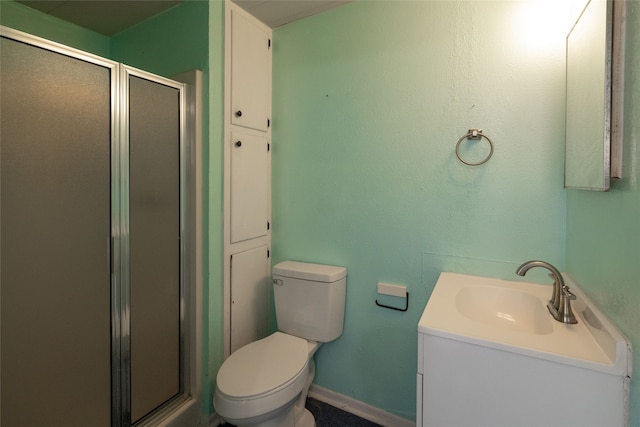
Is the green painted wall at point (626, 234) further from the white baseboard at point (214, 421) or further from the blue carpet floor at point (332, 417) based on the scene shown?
the white baseboard at point (214, 421)

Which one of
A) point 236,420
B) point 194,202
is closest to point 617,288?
point 236,420

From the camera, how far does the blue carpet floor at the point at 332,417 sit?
5.14 feet

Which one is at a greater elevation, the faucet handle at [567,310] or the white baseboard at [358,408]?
the faucet handle at [567,310]

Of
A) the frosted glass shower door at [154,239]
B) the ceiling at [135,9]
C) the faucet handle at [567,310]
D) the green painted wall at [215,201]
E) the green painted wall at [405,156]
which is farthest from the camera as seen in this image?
the ceiling at [135,9]

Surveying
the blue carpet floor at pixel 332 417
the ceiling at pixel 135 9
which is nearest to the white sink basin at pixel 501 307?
the blue carpet floor at pixel 332 417

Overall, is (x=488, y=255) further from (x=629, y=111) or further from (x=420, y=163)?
(x=629, y=111)

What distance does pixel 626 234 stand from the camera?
71 centimetres

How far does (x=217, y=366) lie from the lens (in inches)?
62.6

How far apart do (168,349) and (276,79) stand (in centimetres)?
168

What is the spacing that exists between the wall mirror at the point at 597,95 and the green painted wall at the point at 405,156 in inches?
8.1

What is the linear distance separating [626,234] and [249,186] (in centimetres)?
156

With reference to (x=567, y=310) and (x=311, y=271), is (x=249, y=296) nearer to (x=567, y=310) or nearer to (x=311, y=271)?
(x=311, y=271)

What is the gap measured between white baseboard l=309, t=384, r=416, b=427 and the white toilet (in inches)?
6.9

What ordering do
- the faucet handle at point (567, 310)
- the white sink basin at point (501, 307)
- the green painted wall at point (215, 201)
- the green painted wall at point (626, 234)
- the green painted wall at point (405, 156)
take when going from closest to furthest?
1. the green painted wall at point (626, 234)
2. the faucet handle at point (567, 310)
3. the white sink basin at point (501, 307)
4. the green painted wall at point (405, 156)
5. the green painted wall at point (215, 201)
